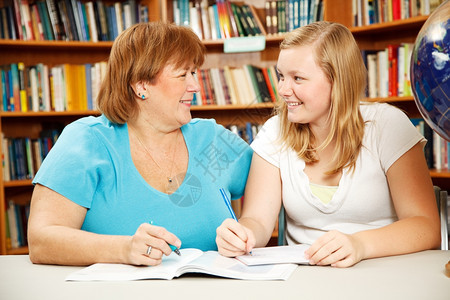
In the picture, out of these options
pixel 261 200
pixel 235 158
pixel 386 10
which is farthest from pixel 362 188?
pixel 386 10

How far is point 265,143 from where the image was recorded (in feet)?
5.22

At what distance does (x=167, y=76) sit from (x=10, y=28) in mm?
1962

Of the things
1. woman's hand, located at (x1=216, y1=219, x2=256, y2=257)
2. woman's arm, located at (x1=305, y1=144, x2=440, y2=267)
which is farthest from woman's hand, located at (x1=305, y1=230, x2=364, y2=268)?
woman's hand, located at (x1=216, y1=219, x2=256, y2=257)

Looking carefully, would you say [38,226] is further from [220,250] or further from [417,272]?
[417,272]

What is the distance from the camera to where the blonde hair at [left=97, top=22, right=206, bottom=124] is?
4.90 feet

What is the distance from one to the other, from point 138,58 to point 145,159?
0.96 ft

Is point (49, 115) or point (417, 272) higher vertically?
point (49, 115)

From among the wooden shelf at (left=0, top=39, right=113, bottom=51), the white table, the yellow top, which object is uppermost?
the wooden shelf at (left=0, top=39, right=113, bottom=51)

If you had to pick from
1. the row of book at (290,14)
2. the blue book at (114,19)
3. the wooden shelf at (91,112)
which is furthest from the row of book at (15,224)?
the row of book at (290,14)

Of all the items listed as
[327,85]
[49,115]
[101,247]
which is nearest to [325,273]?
[101,247]

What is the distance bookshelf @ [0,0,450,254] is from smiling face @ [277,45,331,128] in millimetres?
1378

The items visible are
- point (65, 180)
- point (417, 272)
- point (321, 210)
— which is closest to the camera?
point (417, 272)

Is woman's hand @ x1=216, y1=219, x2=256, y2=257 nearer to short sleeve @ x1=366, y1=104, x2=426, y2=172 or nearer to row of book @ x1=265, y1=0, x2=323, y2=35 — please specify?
short sleeve @ x1=366, y1=104, x2=426, y2=172

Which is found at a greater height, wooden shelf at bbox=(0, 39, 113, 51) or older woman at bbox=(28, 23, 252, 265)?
wooden shelf at bbox=(0, 39, 113, 51)
